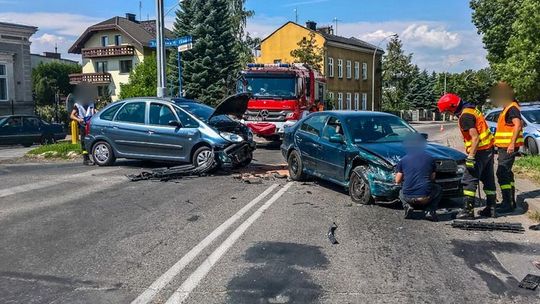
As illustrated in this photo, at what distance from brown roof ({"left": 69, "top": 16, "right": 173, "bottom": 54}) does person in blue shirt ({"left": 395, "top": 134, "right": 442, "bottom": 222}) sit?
48587mm

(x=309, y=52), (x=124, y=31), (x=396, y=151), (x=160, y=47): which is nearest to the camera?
(x=396, y=151)

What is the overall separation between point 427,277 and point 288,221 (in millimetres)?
2508

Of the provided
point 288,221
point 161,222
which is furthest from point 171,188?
point 288,221

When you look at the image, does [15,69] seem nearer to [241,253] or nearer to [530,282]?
[241,253]

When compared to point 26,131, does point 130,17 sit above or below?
above

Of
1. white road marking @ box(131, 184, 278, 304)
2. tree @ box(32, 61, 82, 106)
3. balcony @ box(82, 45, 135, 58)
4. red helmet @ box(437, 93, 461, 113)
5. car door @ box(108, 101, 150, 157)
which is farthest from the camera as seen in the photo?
tree @ box(32, 61, 82, 106)

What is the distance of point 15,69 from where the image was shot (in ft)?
117

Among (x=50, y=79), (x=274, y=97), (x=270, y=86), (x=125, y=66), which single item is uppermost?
(x=125, y=66)

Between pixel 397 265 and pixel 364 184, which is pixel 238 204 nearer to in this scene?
pixel 364 184

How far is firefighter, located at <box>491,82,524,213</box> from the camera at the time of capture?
7609 mm

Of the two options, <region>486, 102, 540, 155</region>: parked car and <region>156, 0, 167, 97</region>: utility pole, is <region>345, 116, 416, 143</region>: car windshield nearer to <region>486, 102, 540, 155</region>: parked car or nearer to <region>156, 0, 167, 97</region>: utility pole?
<region>486, 102, 540, 155</region>: parked car

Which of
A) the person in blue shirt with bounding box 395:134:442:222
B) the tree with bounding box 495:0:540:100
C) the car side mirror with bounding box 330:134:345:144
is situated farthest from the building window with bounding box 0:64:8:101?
the person in blue shirt with bounding box 395:134:442:222

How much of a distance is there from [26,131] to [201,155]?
53.1ft

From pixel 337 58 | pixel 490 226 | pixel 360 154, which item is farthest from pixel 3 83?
pixel 490 226
